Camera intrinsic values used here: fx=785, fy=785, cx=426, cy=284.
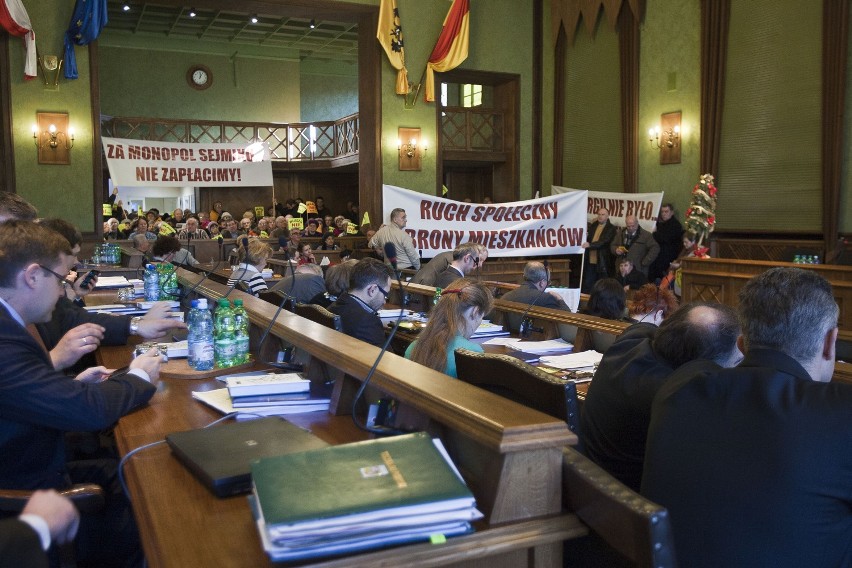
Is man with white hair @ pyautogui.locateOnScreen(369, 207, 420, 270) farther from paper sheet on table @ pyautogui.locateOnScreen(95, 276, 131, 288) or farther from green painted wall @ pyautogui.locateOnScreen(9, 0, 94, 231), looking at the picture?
green painted wall @ pyautogui.locateOnScreen(9, 0, 94, 231)

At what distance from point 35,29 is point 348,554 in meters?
10.7

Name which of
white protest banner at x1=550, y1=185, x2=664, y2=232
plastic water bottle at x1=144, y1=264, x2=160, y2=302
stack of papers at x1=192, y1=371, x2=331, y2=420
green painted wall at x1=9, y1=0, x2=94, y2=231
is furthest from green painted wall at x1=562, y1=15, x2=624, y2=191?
stack of papers at x1=192, y1=371, x2=331, y2=420

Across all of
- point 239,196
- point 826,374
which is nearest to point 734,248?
point 826,374

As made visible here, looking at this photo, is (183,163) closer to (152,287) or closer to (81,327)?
(152,287)

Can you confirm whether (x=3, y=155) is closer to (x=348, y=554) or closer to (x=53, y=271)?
(x=53, y=271)

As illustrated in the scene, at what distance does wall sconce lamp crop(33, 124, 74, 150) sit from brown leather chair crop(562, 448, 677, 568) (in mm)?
10424

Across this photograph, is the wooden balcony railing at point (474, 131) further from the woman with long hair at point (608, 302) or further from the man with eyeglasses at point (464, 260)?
the woman with long hair at point (608, 302)

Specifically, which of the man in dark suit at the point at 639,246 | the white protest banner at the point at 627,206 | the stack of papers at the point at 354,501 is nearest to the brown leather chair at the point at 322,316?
the stack of papers at the point at 354,501

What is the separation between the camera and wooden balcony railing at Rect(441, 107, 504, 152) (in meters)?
13.0

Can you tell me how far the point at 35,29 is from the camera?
10.0 m

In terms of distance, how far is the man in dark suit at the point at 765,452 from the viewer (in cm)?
144

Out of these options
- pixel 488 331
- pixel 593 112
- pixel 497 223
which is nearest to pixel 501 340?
pixel 488 331

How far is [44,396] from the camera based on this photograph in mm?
1917

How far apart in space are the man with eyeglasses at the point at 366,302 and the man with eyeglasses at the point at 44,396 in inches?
62.5
